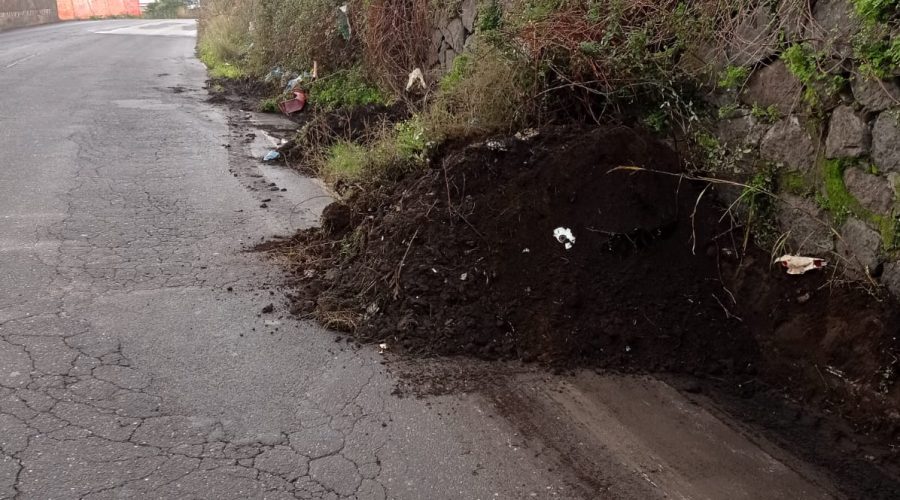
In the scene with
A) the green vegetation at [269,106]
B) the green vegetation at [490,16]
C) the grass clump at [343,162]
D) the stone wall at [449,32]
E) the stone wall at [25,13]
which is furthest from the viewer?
the stone wall at [25,13]

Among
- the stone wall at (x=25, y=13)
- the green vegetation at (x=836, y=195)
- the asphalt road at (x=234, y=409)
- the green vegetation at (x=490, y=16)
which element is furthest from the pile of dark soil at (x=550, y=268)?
the stone wall at (x=25, y=13)

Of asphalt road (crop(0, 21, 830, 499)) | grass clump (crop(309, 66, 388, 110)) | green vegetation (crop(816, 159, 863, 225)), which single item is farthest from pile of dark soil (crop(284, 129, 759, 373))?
grass clump (crop(309, 66, 388, 110))

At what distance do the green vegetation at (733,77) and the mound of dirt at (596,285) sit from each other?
593 millimetres

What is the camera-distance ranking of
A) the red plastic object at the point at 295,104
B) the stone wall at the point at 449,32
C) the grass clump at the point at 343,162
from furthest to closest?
the red plastic object at the point at 295,104 → the stone wall at the point at 449,32 → the grass clump at the point at 343,162

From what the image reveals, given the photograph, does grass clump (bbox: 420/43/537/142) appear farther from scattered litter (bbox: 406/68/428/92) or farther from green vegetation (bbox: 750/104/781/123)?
scattered litter (bbox: 406/68/428/92)

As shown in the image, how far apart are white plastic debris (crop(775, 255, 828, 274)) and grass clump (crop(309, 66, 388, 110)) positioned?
286 inches

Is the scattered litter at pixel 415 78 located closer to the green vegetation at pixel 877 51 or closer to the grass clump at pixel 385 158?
the grass clump at pixel 385 158

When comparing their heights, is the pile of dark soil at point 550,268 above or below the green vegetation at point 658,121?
below

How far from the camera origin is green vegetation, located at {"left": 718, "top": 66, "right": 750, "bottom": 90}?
14.1 feet

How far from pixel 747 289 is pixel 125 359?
153 inches

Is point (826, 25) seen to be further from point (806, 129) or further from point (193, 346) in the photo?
point (193, 346)

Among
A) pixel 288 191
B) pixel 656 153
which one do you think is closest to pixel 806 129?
pixel 656 153

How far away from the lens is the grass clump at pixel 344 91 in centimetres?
1046

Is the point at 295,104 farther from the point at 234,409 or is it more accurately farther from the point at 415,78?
the point at 234,409
